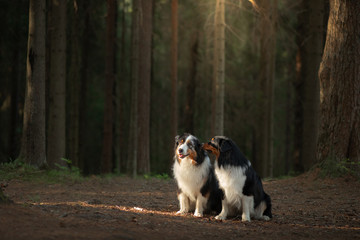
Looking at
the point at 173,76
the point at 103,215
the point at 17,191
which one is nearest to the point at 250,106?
the point at 173,76

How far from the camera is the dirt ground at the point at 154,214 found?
19.7 feet

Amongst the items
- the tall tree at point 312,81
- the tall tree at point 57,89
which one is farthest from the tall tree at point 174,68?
the tall tree at point 57,89

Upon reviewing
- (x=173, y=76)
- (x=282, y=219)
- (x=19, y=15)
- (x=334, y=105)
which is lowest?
(x=282, y=219)

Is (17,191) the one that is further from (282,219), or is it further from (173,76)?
(173,76)

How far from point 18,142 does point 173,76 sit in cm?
1017

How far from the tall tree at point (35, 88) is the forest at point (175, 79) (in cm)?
3

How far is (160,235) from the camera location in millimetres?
6293

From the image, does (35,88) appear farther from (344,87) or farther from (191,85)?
(191,85)

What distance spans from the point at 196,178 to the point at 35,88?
7.57 meters

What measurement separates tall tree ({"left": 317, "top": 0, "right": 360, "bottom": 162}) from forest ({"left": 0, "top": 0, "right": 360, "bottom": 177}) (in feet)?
0.11

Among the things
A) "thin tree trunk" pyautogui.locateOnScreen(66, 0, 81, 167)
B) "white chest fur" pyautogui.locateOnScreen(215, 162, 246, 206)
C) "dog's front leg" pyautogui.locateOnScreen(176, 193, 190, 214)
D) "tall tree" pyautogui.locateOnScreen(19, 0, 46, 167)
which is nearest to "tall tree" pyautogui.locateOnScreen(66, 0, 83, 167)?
"thin tree trunk" pyautogui.locateOnScreen(66, 0, 81, 167)

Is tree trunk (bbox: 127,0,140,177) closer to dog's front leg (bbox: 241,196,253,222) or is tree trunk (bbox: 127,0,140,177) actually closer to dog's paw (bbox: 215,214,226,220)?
dog's paw (bbox: 215,214,226,220)

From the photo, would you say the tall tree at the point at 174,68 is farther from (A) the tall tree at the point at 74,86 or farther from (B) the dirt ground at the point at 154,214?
(B) the dirt ground at the point at 154,214

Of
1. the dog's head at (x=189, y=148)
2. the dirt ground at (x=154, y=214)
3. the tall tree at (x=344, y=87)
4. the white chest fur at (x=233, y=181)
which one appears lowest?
the dirt ground at (x=154, y=214)
